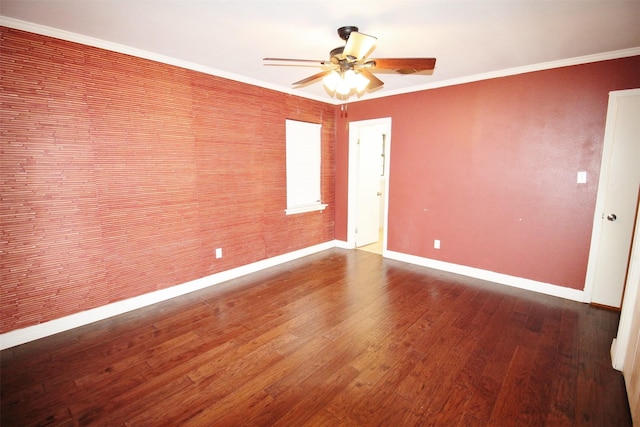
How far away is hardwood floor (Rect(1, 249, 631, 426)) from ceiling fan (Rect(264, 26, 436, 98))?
7.31 ft

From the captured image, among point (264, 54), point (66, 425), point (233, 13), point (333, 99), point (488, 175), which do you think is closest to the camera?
point (66, 425)

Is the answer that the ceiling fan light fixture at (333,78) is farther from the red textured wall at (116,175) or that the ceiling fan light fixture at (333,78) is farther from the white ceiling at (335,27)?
the red textured wall at (116,175)

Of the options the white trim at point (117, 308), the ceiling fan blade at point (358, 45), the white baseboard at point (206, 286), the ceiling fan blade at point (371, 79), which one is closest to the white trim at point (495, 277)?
the white baseboard at point (206, 286)

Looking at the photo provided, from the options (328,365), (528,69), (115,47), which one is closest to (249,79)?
(115,47)

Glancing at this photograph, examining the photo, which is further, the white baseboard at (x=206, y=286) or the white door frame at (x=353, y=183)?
the white door frame at (x=353, y=183)

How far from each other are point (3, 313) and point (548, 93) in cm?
566

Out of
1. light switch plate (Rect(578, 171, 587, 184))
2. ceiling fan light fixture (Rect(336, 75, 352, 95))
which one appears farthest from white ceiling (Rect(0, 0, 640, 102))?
light switch plate (Rect(578, 171, 587, 184))

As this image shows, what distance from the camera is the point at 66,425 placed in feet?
5.44

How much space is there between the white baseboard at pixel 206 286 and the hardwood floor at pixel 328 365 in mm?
100

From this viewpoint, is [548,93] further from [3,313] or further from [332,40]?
[3,313]

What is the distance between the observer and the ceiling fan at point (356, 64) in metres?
2.03

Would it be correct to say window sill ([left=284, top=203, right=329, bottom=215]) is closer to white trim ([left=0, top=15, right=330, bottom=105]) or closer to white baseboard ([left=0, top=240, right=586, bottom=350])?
white baseboard ([left=0, top=240, right=586, bottom=350])

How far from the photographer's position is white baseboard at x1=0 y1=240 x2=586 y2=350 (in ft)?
8.14

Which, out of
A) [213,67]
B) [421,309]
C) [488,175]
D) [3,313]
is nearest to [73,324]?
[3,313]
